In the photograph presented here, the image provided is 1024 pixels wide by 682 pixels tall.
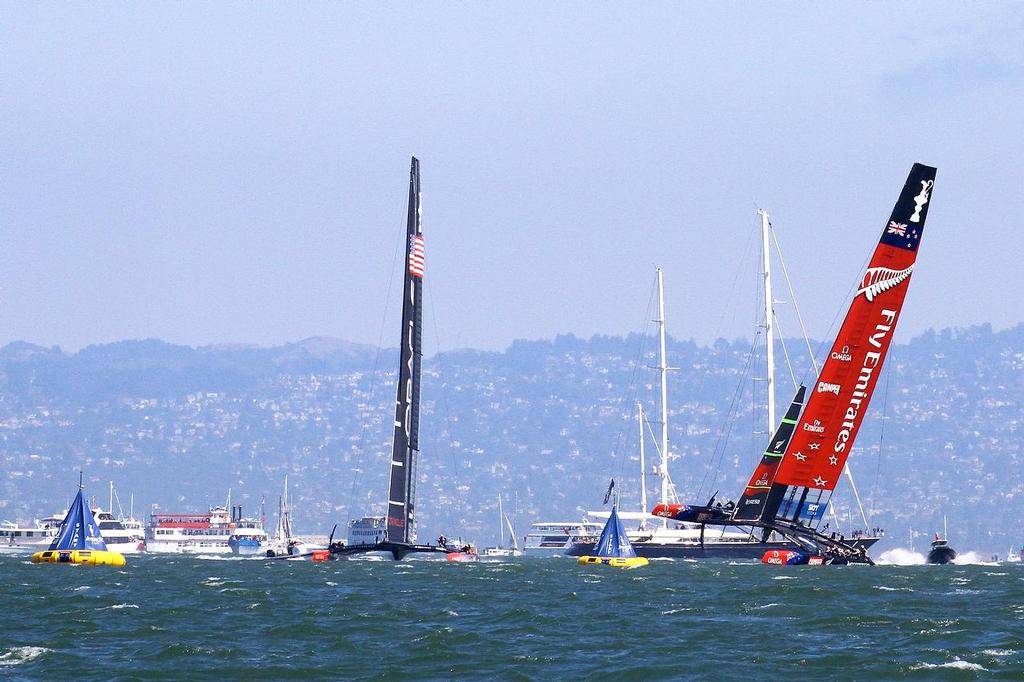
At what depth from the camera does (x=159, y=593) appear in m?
61.4

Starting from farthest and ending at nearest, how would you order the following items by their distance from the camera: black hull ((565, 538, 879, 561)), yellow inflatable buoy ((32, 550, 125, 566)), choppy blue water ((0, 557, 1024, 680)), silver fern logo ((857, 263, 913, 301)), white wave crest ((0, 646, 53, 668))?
black hull ((565, 538, 879, 561)) → yellow inflatable buoy ((32, 550, 125, 566)) → silver fern logo ((857, 263, 913, 301)) → white wave crest ((0, 646, 53, 668)) → choppy blue water ((0, 557, 1024, 680))

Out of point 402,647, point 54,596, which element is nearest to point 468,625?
point 402,647

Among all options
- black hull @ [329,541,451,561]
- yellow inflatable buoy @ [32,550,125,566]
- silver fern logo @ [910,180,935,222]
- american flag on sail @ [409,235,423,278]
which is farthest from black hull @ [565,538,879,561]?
yellow inflatable buoy @ [32,550,125,566]

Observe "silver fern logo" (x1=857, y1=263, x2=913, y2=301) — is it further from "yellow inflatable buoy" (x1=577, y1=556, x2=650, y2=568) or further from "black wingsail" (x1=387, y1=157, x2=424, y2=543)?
"black wingsail" (x1=387, y1=157, x2=424, y2=543)

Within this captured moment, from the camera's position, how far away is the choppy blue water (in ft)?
118

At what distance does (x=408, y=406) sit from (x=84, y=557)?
2009 centimetres

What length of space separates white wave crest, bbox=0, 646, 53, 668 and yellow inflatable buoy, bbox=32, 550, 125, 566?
193ft

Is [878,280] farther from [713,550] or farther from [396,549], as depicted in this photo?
[713,550]

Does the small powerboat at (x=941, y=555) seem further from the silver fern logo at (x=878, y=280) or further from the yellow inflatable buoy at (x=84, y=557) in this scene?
the yellow inflatable buoy at (x=84, y=557)

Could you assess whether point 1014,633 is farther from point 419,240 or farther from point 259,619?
point 419,240

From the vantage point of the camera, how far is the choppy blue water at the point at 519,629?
36062 millimetres

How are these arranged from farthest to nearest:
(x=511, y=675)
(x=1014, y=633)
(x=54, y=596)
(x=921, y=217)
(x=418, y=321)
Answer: (x=418, y=321) < (x=921, y=217) < (x=54, y=596) < (x=1014, y=633) < (x=511, y=675)

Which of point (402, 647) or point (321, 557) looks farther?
point (321, 557)

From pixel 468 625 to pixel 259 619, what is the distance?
6.36 metres
